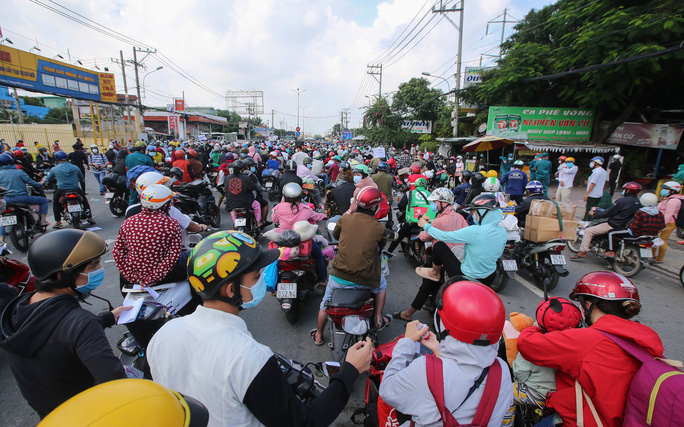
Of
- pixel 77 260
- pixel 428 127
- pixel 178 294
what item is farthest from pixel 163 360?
pixel 428 127

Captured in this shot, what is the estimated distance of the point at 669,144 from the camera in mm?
14031

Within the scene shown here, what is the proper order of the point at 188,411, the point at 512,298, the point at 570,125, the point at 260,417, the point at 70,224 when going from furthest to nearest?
the point at 570,125, the point at 70,224, the point at 512,298, the point at 260,417, the point at 188,411

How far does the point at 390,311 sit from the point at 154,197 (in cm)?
312

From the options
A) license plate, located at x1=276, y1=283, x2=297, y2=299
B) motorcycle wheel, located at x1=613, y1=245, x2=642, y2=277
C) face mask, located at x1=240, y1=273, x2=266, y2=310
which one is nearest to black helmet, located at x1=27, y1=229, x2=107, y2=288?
face mask, located at x1=240, y1=273, x2=266, y2=310

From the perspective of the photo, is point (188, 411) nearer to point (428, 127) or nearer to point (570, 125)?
point (570, 125)

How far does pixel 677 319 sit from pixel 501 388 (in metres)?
4.81

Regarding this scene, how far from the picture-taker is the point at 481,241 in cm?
348

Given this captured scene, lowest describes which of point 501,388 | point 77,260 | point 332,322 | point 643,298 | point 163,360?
point 643,298

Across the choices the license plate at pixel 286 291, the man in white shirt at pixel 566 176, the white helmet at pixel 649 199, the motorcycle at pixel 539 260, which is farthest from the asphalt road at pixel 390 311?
the man in white shirt at pixel 566 176

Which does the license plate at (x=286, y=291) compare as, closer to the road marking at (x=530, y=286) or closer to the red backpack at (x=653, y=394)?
the red backpack at (x=653, y=394)

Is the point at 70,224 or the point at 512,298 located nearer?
the point at 512,298

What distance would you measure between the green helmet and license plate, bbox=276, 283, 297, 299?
214 cm

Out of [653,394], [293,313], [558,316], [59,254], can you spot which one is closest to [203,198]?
[293,313]

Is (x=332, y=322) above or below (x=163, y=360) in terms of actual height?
below
